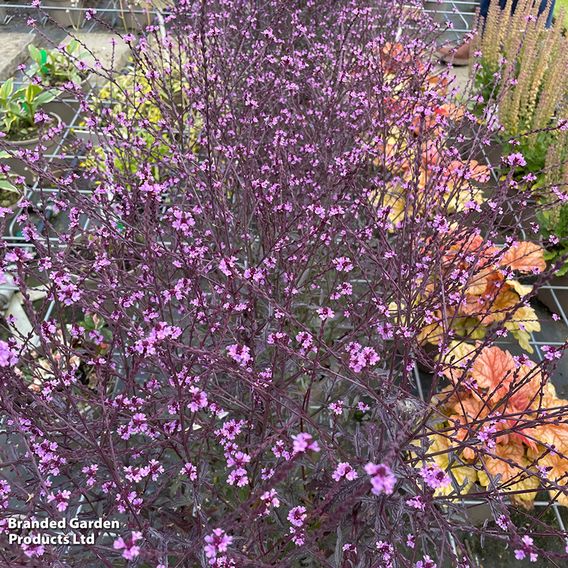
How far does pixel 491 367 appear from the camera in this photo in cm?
279

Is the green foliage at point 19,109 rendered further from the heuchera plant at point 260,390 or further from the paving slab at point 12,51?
the heuchera plant at point 260,390

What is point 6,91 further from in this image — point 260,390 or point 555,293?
point 555,293

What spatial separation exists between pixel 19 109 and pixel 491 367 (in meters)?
4.22

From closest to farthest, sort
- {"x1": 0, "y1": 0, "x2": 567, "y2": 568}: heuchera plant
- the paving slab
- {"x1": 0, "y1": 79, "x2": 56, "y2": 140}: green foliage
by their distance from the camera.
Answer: {"x1": 0, "y1": 0, "x2": 567, "y2": 568}: heuchera plant < {"x1": 0, "y1": 79, "x2": 56, "y2": 140}: green foliage < the paving slab

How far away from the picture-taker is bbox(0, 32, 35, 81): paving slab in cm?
550

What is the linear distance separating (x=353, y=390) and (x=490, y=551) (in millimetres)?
1481

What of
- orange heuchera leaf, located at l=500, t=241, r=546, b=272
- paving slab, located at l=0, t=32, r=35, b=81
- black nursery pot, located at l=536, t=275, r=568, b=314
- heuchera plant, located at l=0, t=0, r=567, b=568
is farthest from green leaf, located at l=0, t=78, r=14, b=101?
→ black nursery pot, located at l=536, t=275, r=568, b=314

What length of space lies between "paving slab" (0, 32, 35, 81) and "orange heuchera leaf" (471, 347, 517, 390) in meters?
5.40

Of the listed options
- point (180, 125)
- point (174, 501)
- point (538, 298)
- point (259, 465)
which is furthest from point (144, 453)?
point (538, 298)

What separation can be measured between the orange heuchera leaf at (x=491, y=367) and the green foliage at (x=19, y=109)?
3875mm

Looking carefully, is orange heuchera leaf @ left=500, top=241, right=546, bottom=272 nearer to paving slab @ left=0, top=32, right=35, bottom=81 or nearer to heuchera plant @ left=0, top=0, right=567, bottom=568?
heuchera plant @ left=0, top=0, right=567, bottom=568

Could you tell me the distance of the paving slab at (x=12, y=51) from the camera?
550 centimetres

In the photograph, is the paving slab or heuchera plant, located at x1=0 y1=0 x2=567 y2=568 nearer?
heuchera plant, located at x1=0 y1=0 x2=567 y2=568

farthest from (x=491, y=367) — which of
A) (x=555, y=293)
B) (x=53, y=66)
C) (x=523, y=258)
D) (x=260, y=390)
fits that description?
(x=53, y=66)
